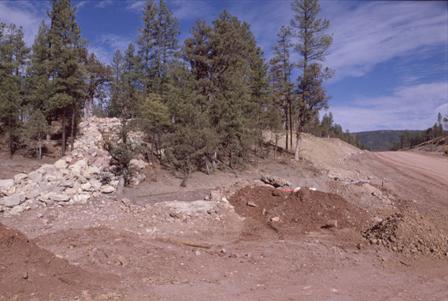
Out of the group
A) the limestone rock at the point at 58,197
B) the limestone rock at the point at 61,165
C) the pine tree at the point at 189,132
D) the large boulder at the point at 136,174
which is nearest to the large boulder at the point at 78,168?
the limestone rock at the point at 61,165

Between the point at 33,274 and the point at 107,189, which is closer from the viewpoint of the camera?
the point at 33,274

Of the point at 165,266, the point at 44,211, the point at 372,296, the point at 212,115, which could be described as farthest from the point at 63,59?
the point at 372,296

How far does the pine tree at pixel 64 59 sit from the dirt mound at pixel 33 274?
→ 13262mm

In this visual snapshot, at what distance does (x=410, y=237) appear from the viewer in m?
8.73

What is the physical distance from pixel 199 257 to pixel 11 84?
16.4 m

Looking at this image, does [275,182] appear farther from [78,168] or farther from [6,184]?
[6,184]

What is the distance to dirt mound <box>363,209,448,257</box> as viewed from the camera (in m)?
8.49

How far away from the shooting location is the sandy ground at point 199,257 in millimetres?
6148

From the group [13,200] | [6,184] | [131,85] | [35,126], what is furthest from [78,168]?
[131,85]

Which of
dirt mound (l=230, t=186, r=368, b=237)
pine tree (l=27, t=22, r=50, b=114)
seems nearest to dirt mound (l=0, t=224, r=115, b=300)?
dirt mound (l=230, t=186, r=368, b=237)

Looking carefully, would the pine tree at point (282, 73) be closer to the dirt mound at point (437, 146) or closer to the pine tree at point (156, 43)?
the pine tree at point (156, 43)

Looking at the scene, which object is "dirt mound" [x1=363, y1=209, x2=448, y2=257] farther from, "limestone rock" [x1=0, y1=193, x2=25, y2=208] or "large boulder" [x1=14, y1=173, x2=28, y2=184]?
"large boulder" [x1=14, y1=173, x2=28, y2=184]

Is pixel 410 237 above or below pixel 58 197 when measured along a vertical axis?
below

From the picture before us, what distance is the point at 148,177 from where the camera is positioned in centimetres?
1463
